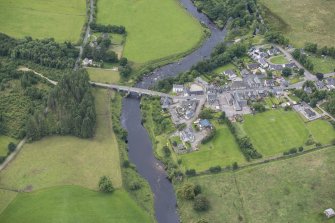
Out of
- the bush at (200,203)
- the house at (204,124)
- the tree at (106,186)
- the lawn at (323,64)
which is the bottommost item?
the bush at (200,203)

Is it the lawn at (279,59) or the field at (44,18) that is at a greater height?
the field at (44,18)

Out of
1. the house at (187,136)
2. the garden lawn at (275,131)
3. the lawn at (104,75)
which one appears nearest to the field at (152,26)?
the lawn at (104,75)

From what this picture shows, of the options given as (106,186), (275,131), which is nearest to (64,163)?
(106,186)

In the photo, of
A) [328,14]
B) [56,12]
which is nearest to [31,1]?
[56,12]

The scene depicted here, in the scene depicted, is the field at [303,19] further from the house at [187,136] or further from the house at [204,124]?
the house at [187,136]

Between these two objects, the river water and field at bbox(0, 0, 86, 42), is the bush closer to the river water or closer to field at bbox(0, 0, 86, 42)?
the river water

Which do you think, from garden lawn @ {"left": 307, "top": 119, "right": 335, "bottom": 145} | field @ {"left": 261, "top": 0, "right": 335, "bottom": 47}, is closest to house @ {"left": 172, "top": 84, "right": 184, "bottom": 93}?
garden lawn @ {"left": 307, "top": 119, "right": 335, "bottom": 145}

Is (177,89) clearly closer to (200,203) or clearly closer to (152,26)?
(152,26)
